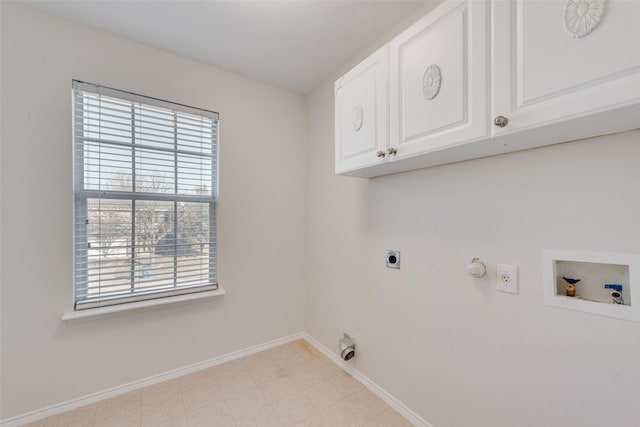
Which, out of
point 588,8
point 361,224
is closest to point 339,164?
point 361,224

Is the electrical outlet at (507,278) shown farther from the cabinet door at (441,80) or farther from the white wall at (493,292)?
the cabinet door at (441,80)

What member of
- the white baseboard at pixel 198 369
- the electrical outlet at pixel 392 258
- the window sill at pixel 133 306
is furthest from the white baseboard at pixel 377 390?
the window sill at pixel 133 306

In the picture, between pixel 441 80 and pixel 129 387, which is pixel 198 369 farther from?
pixel 441 80

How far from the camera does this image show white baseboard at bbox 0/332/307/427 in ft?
5.08

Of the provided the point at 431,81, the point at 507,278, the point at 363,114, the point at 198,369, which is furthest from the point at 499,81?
the point at 198,369

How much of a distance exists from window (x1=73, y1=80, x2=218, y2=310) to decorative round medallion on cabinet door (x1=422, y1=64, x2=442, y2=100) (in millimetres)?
1663

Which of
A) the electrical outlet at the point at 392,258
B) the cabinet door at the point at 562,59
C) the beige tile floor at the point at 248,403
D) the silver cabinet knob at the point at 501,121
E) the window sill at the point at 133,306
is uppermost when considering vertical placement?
the cabinet door at the point at 562,59

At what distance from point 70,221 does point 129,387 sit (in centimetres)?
120

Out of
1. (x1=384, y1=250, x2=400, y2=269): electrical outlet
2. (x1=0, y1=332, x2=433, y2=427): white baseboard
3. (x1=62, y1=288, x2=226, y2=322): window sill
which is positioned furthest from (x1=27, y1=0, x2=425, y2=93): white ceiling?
(x1=0, y1=332, x2=433, y2=427): white baseboard

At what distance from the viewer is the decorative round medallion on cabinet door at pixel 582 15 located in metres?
0.72

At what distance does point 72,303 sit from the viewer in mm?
1670

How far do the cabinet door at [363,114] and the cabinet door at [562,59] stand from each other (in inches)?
21.2

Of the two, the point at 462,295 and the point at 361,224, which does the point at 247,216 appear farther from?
the point at 462,295

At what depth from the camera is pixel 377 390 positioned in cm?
179
